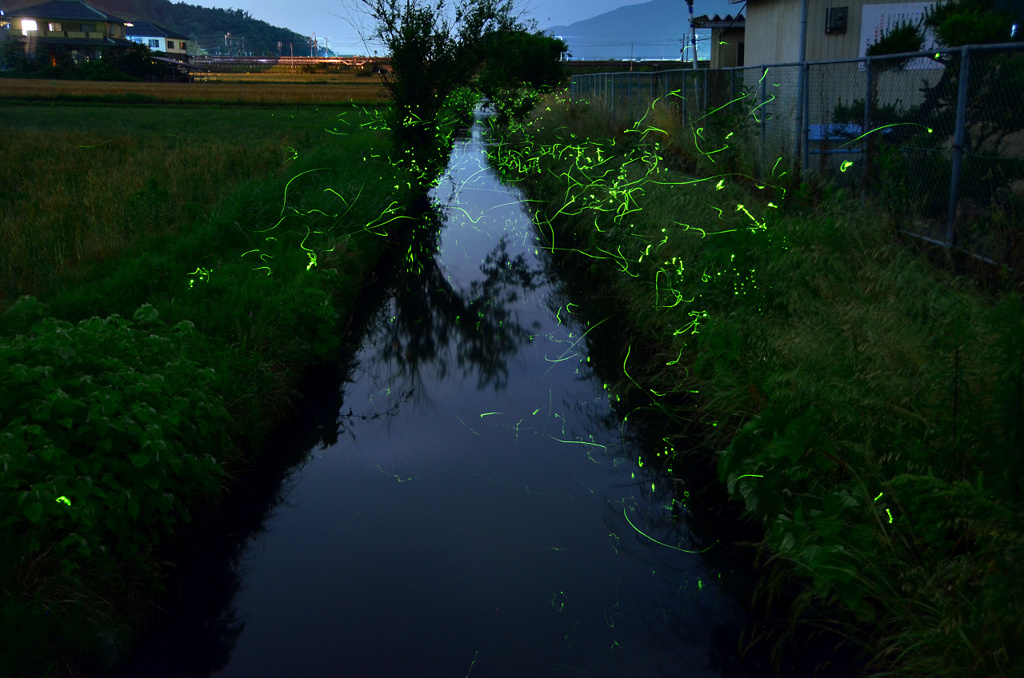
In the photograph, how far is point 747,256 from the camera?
6.78 meters

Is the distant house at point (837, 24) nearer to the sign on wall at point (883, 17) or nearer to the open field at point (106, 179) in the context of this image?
the sign on wall at point (883, 17)

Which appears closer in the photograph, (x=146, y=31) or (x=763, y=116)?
(x=763, y=116)

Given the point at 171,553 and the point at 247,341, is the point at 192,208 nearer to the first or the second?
the point at 247,341

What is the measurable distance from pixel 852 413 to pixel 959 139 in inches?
159

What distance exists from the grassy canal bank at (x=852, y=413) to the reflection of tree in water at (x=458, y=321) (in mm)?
1146

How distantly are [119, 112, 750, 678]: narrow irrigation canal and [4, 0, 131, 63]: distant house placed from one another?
10593cm

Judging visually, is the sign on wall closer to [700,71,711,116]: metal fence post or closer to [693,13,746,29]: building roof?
[700,71,711,116]: metal fence post

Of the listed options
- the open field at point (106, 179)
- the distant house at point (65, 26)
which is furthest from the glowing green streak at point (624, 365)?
the distant house at point (65, 26)

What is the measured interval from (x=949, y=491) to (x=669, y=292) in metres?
4.56

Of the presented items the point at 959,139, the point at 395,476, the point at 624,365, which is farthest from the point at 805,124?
the point at 395,476

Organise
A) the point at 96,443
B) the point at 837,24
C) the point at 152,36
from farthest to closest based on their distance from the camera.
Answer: the point at 152,36
the point at 837,24
the point at 96,443

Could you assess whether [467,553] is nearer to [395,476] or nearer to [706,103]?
[395,476]

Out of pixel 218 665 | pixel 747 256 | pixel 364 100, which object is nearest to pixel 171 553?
pixel 218 665

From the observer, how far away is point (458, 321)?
877cm
